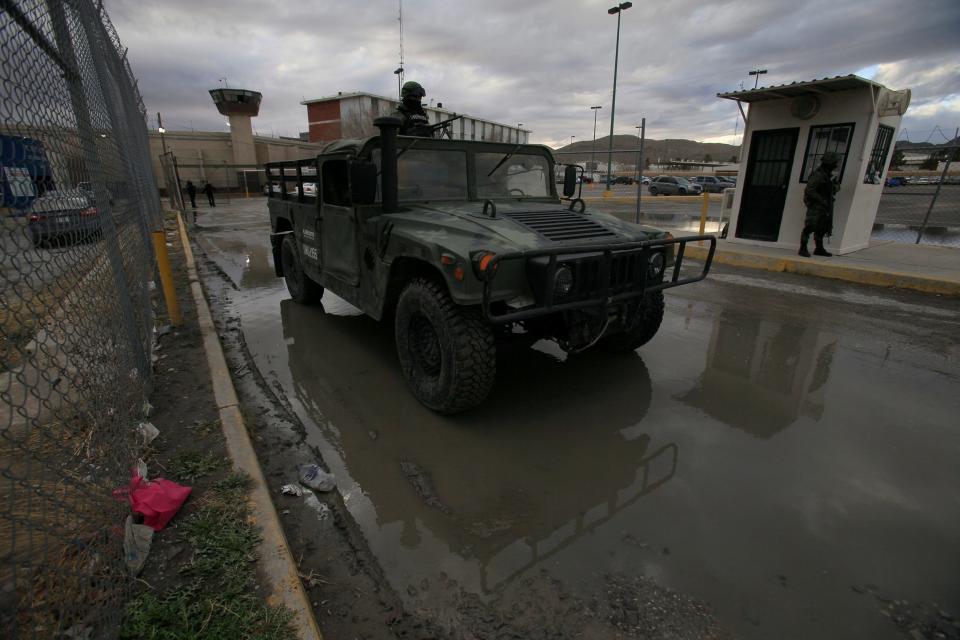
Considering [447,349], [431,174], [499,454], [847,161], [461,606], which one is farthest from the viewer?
[847,161]

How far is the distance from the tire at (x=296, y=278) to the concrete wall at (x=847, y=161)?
26.1 feet

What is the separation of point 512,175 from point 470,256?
1.86m

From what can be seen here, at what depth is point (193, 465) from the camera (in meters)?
2.53

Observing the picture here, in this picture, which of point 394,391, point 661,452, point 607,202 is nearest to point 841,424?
point 661,452

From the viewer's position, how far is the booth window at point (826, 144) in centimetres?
776

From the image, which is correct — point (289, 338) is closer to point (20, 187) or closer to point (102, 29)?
point (102, 29)

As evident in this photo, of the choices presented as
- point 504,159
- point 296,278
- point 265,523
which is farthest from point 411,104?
point 265,523

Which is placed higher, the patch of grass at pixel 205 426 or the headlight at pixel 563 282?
the headlight at pixel 563 282

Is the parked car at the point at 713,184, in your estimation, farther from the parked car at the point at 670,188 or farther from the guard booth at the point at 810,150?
the guard booth at the point at 810,150

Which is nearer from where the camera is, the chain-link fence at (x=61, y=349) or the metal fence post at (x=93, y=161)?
the chain-link fence at (x=61, y=349)

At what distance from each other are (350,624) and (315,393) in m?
2.10

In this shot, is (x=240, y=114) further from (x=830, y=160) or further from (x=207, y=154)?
(x=830, y=160)

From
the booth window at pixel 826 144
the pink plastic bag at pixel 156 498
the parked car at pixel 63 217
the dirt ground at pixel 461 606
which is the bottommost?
the dirt ground at pixel 461 606

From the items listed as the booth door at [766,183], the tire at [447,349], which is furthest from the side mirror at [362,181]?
the booth door at [766,183]
